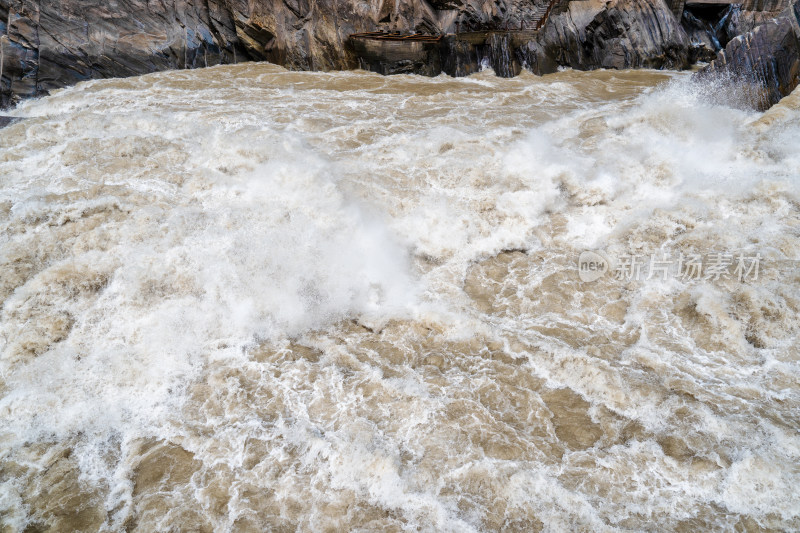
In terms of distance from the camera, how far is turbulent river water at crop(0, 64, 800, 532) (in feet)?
9.54

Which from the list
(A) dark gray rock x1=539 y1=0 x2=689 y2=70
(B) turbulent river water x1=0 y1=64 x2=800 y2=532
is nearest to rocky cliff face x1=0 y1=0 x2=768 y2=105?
(A) dark gray rock x1=539 y1=0 x2=689 y2=70

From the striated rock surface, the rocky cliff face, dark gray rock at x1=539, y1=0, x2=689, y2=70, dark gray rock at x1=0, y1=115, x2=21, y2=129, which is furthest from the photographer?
dark gray rock at x1=539, y1=0, x2=689, y2=70

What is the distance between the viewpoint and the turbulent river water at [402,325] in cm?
291

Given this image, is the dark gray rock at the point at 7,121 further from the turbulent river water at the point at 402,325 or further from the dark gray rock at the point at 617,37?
the dark gray rock at the point at 617,37

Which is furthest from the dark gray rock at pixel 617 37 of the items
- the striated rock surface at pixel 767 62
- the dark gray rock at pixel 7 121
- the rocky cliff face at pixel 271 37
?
the dark gray rock at pixel 7 121

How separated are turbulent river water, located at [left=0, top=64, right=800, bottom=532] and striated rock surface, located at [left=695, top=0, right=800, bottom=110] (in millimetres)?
1024

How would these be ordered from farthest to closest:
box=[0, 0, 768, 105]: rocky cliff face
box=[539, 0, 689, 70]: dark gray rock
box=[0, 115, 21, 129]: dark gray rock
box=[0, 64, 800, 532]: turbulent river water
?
box=[539, 0, 689, 70]: dark gray rock, box=[0, 0, 768, 105]: rocky cliff face, box=[0, 115, 21, 129]: dark gray rock, box=[0, 64, 800, 532]: turbulent river water

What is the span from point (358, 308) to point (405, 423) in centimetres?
151

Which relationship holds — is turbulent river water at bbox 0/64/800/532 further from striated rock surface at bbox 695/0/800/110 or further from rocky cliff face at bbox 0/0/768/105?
rocky cliff face at bbox 0/0/768/105

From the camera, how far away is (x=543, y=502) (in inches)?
110

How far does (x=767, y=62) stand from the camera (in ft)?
25.1

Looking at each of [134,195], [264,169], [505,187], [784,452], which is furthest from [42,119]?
[784,452]

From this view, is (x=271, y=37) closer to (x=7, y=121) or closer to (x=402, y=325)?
(x=7, y=121)

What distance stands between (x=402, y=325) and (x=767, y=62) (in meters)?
8.05
